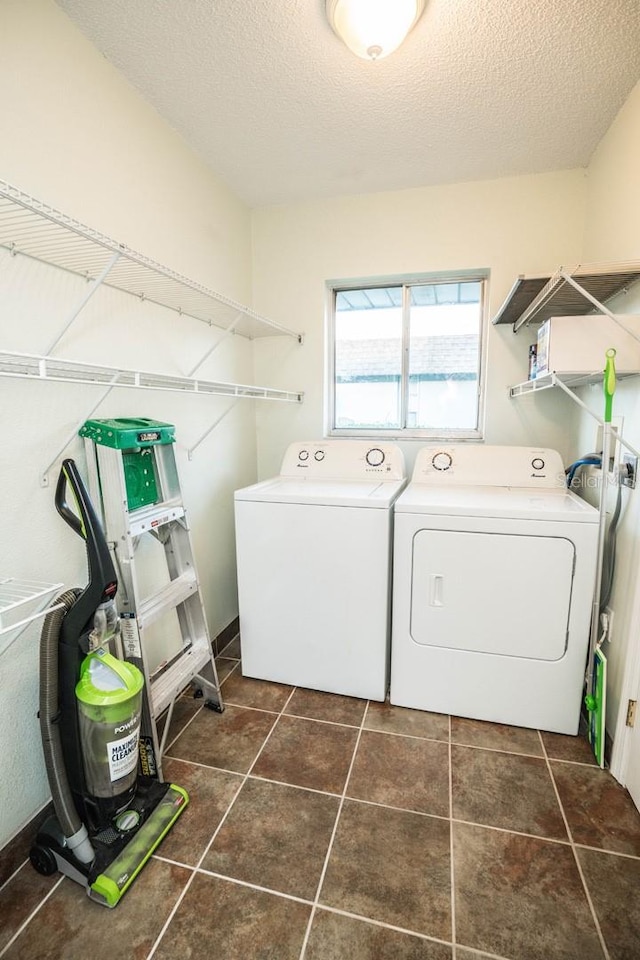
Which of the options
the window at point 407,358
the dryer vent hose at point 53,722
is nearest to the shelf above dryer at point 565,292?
the window at point 407,358

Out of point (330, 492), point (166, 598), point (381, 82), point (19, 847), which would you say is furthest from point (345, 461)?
point (19, 847)

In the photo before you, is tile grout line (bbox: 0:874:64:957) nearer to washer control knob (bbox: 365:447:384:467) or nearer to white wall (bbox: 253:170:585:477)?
washer control knob (bbox: 365:447:384:467)

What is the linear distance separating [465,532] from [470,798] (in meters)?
0.93

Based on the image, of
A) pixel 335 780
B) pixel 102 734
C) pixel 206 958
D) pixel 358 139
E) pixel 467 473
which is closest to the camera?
Result: pixel 206 958

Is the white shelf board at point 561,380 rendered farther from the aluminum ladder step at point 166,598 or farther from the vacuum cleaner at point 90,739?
the vacuum cleaner at point 90,739

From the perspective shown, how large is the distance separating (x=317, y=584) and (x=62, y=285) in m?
1.51

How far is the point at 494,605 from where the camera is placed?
69.5 inches

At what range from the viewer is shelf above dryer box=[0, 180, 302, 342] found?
1005 millimetres

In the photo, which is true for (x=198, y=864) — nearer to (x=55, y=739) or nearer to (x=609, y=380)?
(x=55, y=739)

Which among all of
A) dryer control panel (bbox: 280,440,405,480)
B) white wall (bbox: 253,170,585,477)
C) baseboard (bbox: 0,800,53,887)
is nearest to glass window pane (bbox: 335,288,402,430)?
white wall (bbox: 253,170,585,477)

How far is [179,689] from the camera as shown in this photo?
1.65 m

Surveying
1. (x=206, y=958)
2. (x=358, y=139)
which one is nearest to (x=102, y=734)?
→ (x=206, y=958)

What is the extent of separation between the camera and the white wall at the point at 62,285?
1.24m

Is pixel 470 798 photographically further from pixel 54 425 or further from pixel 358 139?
pixel 358 139
